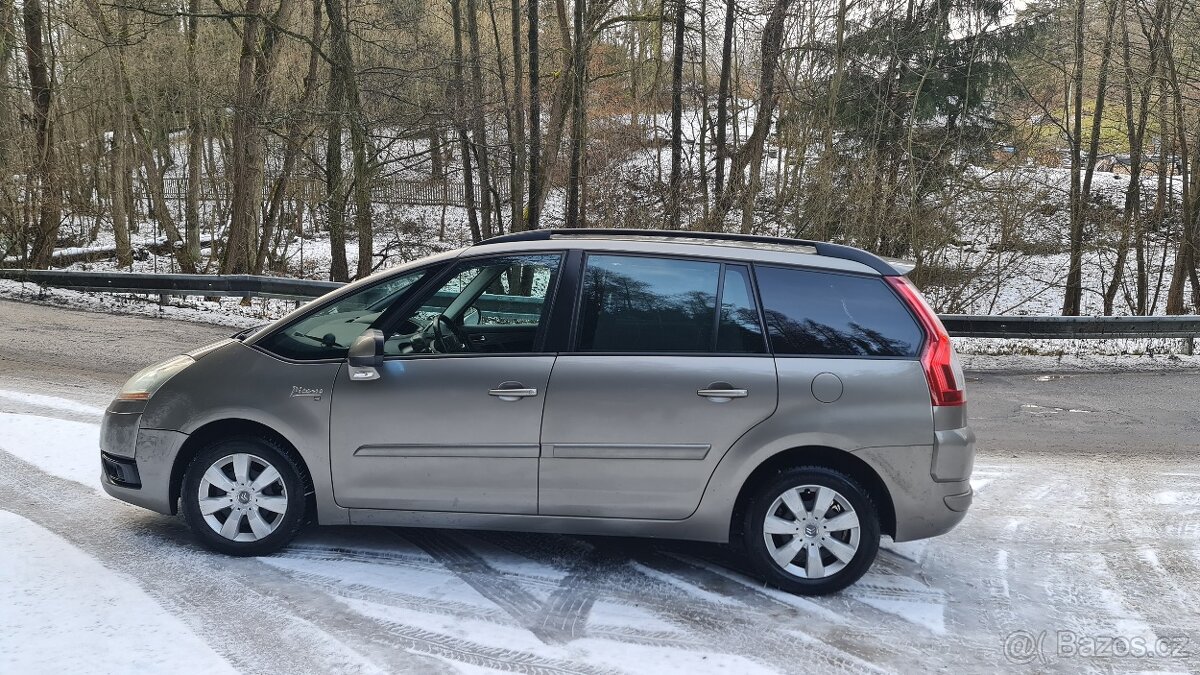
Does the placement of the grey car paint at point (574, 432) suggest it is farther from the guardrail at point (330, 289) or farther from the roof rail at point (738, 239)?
the guardrail at point (330, 289)

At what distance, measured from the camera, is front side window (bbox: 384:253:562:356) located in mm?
4871

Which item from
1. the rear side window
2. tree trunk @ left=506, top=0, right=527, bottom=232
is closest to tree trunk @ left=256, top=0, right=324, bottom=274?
tree trunk @ left=506, top=0, right=527, bottom=232

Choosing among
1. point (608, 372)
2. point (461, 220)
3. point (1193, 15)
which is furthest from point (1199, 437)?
point (461, 220)

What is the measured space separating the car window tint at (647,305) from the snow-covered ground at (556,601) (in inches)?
47.2

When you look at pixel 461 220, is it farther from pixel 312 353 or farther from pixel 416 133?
pixel 312 353

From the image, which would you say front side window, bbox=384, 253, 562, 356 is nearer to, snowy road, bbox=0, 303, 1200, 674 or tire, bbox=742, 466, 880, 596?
snowy road, bbox=0, 303, 1200, 674

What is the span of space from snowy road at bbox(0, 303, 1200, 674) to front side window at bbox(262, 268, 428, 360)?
42.0 inches

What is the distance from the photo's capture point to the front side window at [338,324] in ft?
16.1

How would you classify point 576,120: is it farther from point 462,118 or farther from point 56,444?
point 56,444

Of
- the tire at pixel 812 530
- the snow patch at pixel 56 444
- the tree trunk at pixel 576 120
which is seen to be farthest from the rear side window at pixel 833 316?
the tree trunk at pixel 576 120

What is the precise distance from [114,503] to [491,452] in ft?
8.41

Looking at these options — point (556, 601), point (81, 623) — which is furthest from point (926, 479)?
point (81, 623)

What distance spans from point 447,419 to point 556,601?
3.36ft

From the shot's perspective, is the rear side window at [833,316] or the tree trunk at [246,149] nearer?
the rear side window at [833,316]
